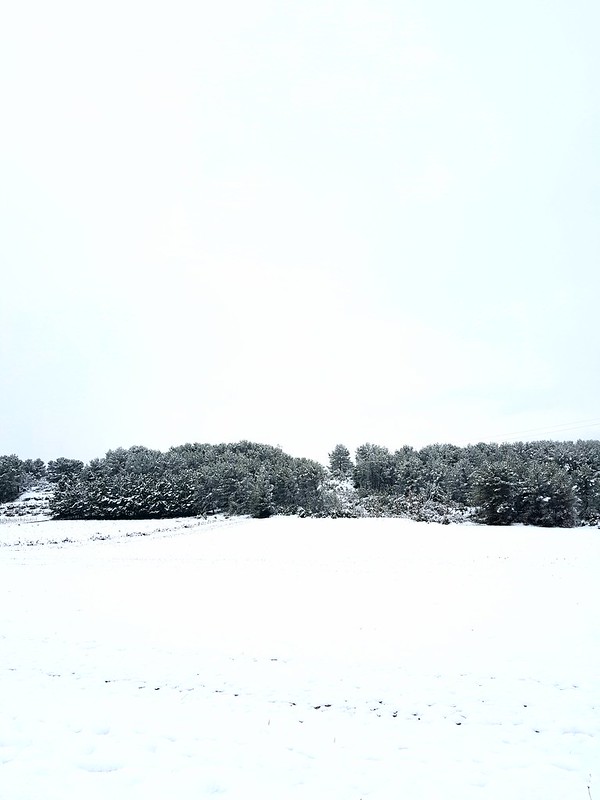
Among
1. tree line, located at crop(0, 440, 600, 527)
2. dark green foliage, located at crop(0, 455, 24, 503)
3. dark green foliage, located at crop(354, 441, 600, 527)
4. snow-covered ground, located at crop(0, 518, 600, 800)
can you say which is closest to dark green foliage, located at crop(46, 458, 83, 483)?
tree line, located at crop(0, 440, 600, 527)

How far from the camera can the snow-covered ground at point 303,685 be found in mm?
6566

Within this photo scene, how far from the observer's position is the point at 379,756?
730cm

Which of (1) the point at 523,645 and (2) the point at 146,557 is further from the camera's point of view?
(2) the point at 146,557

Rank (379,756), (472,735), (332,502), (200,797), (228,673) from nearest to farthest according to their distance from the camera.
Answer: (200,797)
(379,756)
(472,735)
(228,673)
(332,502)

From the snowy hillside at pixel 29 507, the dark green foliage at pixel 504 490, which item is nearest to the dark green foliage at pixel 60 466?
the snowy hillside at pixel 29 507

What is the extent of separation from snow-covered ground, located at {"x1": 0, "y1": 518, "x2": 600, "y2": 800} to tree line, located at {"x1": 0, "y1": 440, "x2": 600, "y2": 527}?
138 feet

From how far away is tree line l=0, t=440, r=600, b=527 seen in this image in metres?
63.3

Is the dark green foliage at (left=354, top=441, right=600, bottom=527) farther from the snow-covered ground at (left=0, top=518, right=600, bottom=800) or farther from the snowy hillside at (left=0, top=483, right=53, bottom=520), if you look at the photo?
the snowy hillside at (left=0, top=483, right=53, bottom=520)

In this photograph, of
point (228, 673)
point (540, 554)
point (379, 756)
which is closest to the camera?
point (379, 756)

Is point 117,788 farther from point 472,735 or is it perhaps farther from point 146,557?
point 146,557

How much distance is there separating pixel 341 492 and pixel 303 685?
9256cm

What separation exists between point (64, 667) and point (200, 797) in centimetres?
766

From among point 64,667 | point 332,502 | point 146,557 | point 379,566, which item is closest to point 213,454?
point 332,502

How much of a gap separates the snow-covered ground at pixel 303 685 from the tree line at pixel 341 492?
138 ft
